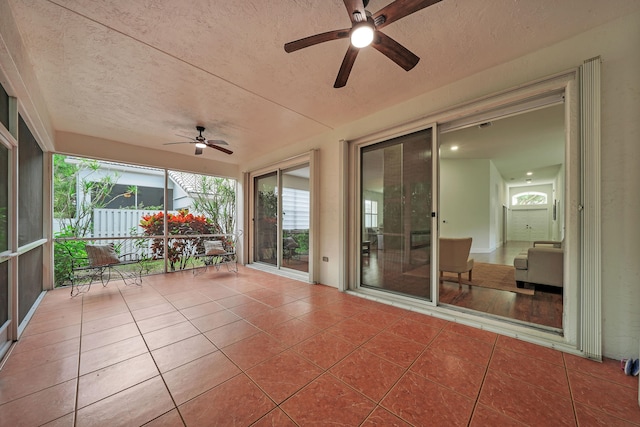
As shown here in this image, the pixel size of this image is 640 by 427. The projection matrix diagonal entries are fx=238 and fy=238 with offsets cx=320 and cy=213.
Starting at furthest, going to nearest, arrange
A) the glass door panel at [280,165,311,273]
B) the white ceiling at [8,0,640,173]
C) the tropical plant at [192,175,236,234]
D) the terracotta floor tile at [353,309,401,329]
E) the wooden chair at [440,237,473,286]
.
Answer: the tropical plant at [192,175,236,234]
the glass door panel at [280,165,311,273]
the wooden chair at [440,237,473,286]
the terracotta floor tile at [353,309,401,329]
the white ceiling at [8,0,640,173]

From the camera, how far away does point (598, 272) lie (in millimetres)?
1792

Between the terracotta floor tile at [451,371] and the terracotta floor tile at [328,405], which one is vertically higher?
the terracotta floor tile at [328,405]

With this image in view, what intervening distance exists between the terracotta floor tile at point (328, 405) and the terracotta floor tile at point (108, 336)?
1787mm

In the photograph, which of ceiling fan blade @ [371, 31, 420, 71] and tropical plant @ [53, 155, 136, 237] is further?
tropical plant @ [53, 155, 136, 237]

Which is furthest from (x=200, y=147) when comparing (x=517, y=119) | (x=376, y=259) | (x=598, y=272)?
(x=517, y=119)

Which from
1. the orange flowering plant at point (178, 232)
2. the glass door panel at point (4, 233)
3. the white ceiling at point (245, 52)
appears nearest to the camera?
the white ceiling at point (245, 52)

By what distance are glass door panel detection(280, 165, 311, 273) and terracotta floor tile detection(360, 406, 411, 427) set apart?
11.6 feet

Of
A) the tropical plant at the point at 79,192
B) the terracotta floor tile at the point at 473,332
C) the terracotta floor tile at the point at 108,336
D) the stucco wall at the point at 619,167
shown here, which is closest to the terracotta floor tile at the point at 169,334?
the terracotta floor tile at the point at 108,336

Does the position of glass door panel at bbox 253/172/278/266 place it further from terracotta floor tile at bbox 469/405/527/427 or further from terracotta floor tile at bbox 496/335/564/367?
terracotta floor tile at bbox 469/405/527/427

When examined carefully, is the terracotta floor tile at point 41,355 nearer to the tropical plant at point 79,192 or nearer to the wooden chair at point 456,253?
the tropical plant at point 79,192

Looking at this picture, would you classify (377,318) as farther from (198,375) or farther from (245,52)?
(245,52)

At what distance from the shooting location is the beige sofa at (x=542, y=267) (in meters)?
3.22

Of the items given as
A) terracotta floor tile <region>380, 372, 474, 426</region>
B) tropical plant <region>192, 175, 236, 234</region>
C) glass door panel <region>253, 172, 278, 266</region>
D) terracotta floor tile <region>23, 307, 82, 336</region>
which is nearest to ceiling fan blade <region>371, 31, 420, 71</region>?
terracotta floor tile <region>380, 372, 474, 426</region>

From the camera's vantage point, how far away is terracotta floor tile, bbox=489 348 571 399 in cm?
153
